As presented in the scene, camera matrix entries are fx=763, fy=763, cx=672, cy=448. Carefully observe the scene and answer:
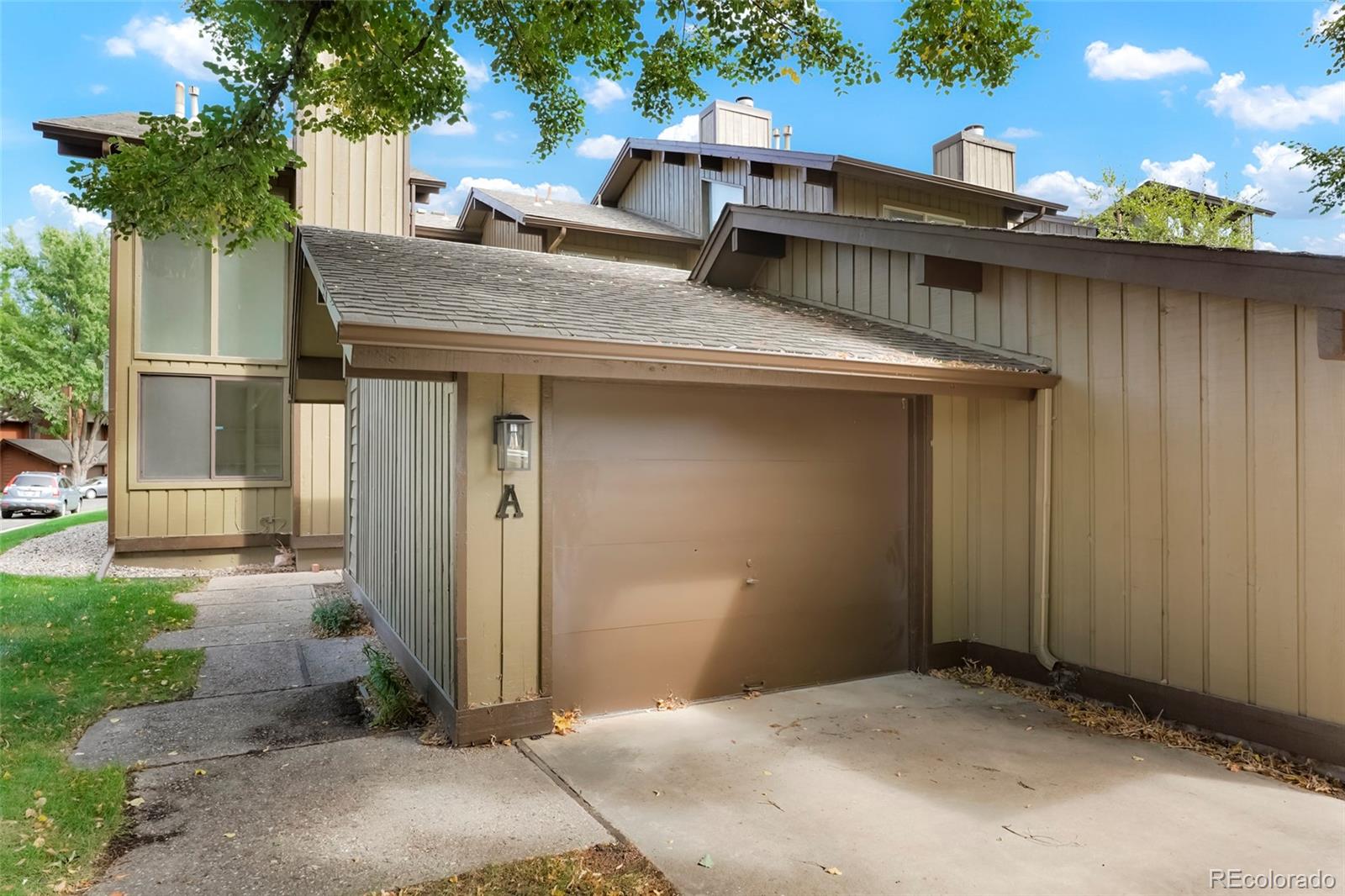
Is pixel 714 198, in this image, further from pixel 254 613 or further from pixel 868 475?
pixel 254 613

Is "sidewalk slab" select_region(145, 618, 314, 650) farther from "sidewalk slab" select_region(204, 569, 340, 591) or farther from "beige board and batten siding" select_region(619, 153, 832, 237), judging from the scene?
"beige board and batten siding" select_region(619, 153, 832, 237)

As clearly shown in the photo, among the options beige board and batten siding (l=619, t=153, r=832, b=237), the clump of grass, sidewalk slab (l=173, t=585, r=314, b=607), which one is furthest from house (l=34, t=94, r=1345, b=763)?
beige board and batten siding (l=619, t=153, r=832, b=237)

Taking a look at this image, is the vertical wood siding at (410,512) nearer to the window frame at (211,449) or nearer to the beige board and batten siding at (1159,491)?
the beige board and batten siding at (1159,491)

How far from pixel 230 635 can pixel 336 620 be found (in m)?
0.92

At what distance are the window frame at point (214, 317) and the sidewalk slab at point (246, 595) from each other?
149 inches

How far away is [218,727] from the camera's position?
4.69 metres

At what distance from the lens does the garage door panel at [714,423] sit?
4.96 m

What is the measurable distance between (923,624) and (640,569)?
2484mm

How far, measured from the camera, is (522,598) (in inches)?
182

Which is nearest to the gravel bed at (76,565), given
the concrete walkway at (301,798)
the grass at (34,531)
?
the grass at (34,531)

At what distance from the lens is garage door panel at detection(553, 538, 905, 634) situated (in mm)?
4922

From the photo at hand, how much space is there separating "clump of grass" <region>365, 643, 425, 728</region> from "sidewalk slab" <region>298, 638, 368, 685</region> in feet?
1.99

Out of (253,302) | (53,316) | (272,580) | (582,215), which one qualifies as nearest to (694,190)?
(582,215)

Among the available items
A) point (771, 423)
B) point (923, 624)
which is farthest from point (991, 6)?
point (923, 624)
